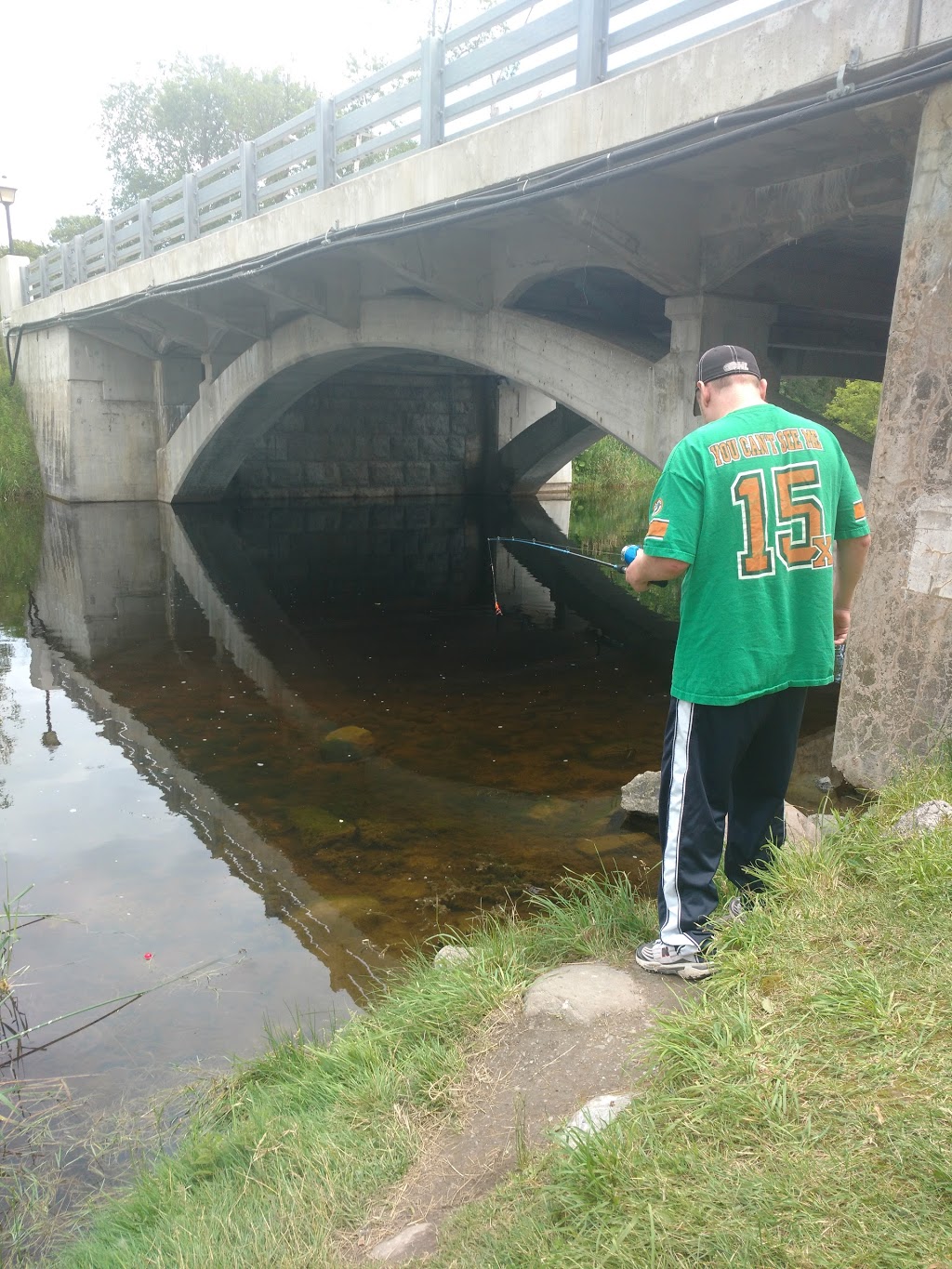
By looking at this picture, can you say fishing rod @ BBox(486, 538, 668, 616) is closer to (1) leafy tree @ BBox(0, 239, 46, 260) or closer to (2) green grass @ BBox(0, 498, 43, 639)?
(2) green grass @ BBox(0, 498, 43, 639)

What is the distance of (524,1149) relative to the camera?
2.12 meters

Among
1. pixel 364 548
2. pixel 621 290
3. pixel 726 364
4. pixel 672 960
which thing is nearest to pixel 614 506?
pixel 364 548

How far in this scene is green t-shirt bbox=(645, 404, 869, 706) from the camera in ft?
8.85

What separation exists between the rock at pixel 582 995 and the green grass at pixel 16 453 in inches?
869

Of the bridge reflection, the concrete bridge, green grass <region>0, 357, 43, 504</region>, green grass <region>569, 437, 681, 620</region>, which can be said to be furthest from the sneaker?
green grass <region>0, 357, 43, 504</region>

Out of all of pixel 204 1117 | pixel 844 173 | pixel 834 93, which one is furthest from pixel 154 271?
pixel 204 1117

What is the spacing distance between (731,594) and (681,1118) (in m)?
1.32

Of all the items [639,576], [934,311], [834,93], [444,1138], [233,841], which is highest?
[834,93]

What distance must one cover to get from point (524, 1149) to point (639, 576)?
4.74 ft

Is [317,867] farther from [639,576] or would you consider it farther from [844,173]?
[844,173]

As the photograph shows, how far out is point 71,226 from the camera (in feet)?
157

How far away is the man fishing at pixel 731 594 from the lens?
2703 mm

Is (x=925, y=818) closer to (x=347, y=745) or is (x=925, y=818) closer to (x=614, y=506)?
(x=347, y=745)

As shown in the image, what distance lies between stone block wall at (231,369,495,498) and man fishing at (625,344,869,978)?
19664 millimetres
